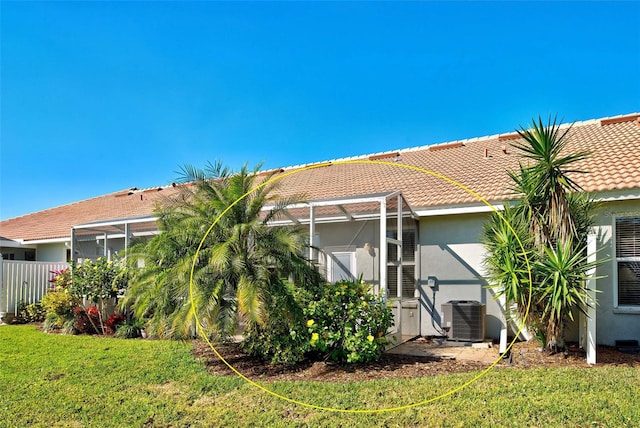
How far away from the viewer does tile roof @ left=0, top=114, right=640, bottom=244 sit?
1038 cm

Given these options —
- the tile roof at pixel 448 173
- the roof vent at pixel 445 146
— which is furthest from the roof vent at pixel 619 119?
the roof vent at pixel 445 146

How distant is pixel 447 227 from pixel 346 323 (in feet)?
14.7

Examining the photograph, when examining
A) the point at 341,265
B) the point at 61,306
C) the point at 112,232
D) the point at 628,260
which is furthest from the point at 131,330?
the point at 628,260

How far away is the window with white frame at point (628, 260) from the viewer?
359 inches

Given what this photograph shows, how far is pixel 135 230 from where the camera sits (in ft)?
50.0

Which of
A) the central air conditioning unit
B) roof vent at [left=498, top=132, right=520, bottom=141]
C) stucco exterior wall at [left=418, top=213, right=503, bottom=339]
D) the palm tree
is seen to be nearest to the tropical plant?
the central air conditioning unit

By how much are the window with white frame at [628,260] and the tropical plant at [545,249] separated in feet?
3.67

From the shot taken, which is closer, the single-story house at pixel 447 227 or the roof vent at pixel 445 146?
the single-story house at pixel 447 227

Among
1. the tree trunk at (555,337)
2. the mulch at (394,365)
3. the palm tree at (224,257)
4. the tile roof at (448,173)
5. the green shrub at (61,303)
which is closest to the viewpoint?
the mulch at (394,365)

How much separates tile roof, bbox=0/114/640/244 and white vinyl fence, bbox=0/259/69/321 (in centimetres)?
268

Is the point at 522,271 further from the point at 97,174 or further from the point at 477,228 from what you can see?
the point at 97,174

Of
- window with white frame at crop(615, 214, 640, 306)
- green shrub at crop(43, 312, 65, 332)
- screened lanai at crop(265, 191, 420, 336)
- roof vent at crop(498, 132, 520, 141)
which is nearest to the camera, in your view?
window with white frame at crop(615, 214, 640, 306)

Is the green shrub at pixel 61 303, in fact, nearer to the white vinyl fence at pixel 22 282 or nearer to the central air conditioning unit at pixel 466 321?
the white vinyl fence at pixel 22 282

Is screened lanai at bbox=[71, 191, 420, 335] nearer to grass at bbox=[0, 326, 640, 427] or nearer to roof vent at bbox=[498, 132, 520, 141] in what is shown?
grass at bbox=[0, 326, 640, 427]
